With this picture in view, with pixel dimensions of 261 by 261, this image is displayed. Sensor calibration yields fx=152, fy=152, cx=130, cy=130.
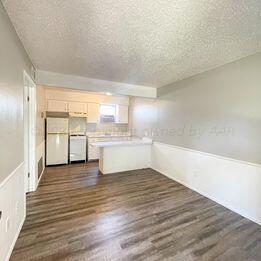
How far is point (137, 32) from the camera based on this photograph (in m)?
1.77

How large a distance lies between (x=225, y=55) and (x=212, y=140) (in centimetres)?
146

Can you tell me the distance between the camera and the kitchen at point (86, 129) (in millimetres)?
4496

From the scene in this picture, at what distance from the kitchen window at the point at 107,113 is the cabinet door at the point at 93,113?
0.30 meters

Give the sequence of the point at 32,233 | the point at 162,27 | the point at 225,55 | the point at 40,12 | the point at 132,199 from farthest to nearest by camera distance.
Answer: the point at 132,199 → the point at 225,55 → the point at 32,233 → the point at 162,27 → the point at 40,12

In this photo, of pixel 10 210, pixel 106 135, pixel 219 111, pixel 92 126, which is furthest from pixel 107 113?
pixel 10 210

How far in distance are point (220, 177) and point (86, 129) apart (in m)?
4.44

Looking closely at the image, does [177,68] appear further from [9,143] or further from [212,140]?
[9,143]

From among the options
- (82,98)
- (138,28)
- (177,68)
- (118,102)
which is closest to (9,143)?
(138,28)

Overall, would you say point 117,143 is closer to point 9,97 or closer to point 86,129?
point 86,129

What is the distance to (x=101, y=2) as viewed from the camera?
1339 mm

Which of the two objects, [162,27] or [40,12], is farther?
[162,27]

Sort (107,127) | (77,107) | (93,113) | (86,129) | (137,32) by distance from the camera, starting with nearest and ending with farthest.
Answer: (137,32) → (77,107) → (93,113) → (86,129) → (107,127)

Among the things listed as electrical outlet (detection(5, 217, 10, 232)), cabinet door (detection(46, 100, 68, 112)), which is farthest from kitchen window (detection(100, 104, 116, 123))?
electrical outlet (detection(5, 217, 10, 232))

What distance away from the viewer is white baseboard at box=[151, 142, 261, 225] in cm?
229
